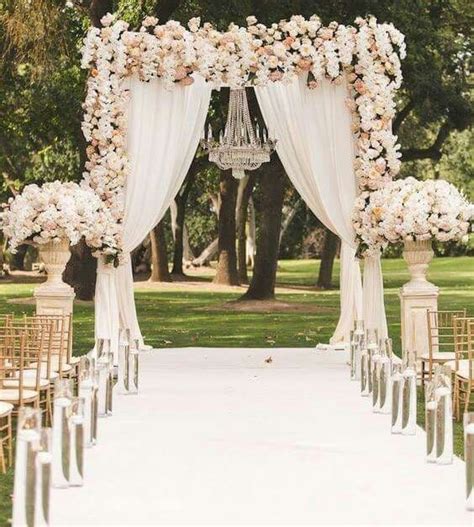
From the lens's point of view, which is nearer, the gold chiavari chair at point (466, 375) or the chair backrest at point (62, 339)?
the gold chiavari chair at point (466, 375)

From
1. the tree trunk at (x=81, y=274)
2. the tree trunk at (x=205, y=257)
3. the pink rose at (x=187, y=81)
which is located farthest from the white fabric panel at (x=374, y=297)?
the tree trunk at (x=205, y=257)

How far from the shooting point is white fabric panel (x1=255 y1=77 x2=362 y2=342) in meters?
13.7

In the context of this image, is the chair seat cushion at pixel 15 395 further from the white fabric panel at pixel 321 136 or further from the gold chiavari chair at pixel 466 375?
the white fabric panel at pixel 321 136

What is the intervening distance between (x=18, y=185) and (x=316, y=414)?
85.9ft

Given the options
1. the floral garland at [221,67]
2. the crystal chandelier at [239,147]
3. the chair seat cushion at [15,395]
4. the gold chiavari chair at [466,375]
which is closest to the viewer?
the chair seat cushion at [15,395]

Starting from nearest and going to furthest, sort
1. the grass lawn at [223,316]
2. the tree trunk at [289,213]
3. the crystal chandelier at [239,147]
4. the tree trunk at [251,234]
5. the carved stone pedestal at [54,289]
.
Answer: the carved stone pedestal at [54,289], the crystal chandelier at [239,147], the grass lawn at [223,316], the tree trunk at [289,213], the tree trunk at [251,234]

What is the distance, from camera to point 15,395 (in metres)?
7.90

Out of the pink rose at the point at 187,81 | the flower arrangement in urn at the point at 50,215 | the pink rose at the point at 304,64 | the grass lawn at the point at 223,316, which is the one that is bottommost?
the grass lawn at the point at 223,316

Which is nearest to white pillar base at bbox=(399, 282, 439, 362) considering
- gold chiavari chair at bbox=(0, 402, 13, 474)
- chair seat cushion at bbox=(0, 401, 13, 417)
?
gold chiavari chair at bbox=(0, 402, 13, 474)

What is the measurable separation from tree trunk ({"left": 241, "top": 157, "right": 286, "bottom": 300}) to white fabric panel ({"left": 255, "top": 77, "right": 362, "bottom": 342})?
9.43 m

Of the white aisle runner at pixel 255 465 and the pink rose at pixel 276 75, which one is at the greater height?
the pink rose at pixel 276 75

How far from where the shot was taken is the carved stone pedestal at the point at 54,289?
41.2 ft

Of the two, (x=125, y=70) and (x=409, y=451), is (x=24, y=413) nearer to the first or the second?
(x=409, y=451)

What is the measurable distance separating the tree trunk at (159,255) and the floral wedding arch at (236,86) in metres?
17.1
